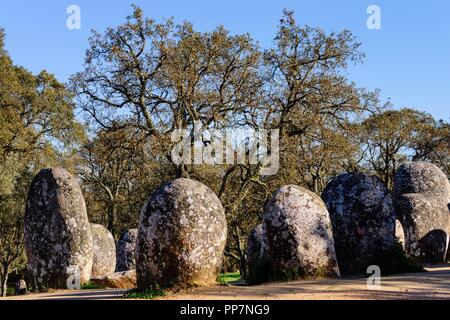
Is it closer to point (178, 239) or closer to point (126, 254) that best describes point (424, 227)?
point (126, 254)

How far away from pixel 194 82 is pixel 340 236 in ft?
40.2

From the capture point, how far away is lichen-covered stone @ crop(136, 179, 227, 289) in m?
11.1

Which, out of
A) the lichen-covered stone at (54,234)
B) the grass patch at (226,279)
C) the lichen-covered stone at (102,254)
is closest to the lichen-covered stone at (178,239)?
the grass patch at (226,279)

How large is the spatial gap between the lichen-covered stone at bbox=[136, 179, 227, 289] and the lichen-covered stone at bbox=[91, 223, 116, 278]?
10.6 meters

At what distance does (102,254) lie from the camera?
851 inches

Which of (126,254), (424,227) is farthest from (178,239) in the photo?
(424,227)

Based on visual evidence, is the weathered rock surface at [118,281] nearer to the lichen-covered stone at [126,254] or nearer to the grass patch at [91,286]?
the grass patch at [91,286]

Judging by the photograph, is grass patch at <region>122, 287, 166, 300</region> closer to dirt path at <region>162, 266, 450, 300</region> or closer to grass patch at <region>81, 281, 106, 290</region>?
dirt path at <region>162, 266, 450, 300</region>

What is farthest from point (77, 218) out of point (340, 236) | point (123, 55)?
point (123, 55)

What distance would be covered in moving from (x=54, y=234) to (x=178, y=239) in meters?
7.56

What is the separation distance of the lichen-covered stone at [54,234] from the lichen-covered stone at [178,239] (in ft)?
21.2

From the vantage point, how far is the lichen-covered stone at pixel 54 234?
16969 millimetres

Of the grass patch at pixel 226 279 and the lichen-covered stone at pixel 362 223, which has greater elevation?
the lichen-covered stone at pixel 362 223
